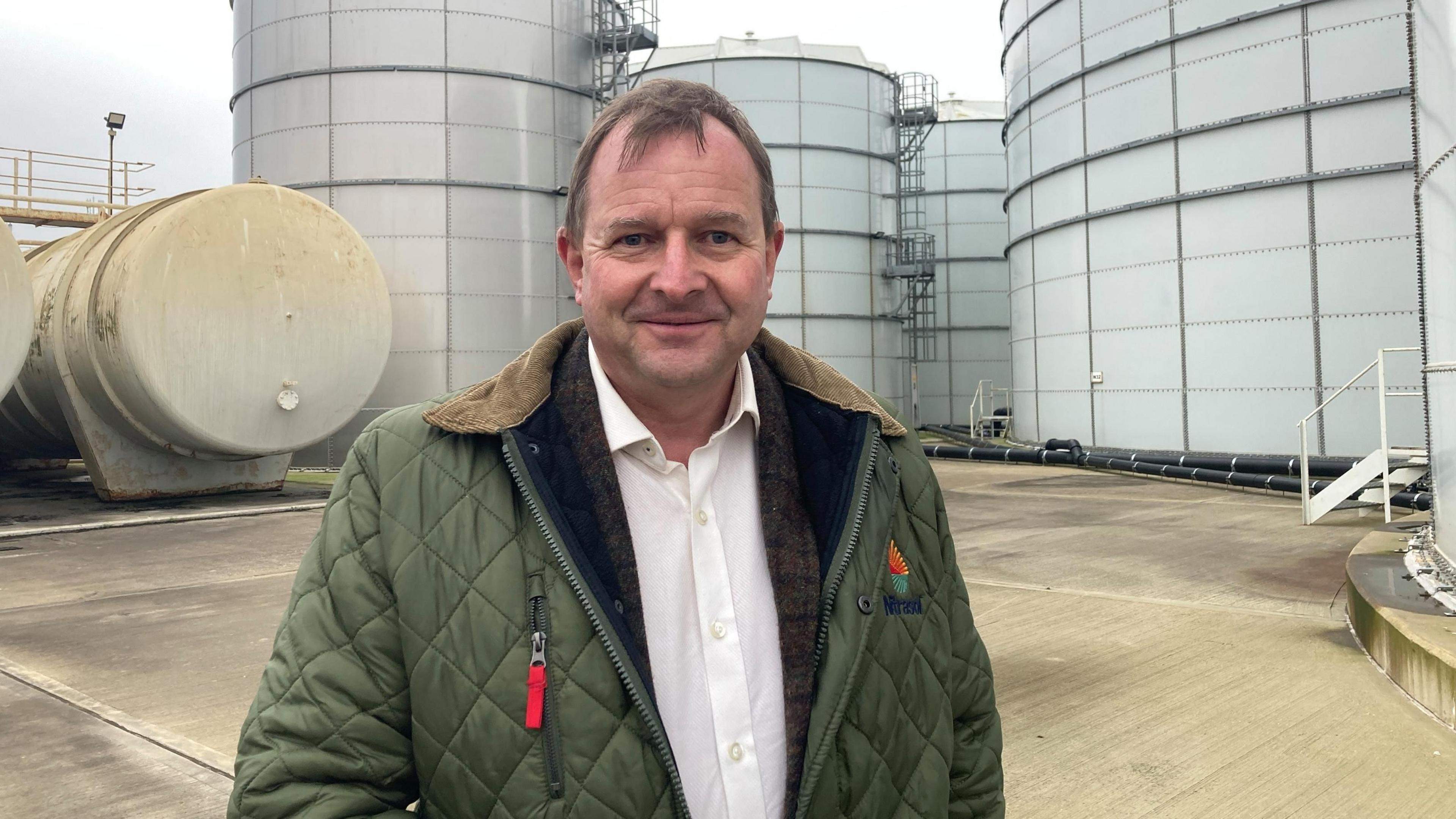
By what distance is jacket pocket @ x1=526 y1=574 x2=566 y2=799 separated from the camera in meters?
1.49

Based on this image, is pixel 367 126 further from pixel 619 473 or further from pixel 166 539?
pixel 619 473

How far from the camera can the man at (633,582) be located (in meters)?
1.51

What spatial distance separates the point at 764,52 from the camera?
2375 cm

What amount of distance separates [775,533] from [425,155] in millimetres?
17351

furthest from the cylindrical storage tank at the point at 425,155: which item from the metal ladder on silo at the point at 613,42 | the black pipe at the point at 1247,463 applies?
the black pipe at the point at 1247,463

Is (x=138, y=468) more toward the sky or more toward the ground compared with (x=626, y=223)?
more toward the ground

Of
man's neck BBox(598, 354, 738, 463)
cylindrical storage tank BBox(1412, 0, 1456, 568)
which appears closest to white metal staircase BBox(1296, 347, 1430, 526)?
cylindrical storage tank BBox(1412, 0, 1456, 568)

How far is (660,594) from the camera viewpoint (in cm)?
165

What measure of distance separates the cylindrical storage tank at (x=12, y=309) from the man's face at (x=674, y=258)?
1080 centimetres

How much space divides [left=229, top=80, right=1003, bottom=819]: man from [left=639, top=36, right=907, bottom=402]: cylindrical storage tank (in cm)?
2127

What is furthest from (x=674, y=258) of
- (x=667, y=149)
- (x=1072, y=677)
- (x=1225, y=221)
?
(x=1225, y=221)

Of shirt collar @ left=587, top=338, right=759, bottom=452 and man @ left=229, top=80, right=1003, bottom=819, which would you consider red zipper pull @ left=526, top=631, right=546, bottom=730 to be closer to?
man @ left=229, top=80, right=1003, bottom=819

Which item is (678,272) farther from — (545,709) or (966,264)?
(966,264)

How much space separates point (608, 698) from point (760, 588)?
34 cm
